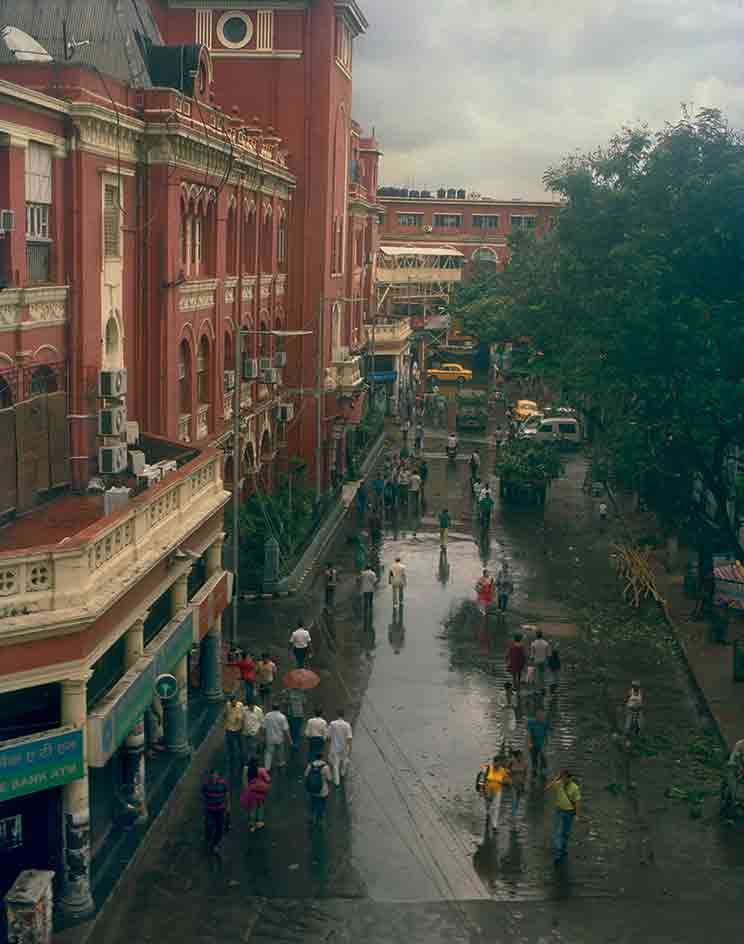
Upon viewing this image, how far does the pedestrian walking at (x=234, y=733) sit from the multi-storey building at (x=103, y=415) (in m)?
0.77

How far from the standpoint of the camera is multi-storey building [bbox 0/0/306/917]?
16.1 meters

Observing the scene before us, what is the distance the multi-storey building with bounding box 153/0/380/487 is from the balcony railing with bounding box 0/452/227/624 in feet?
74.5

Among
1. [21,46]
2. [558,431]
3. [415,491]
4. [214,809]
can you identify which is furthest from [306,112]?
[214,809]

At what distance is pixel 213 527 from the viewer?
24.3m

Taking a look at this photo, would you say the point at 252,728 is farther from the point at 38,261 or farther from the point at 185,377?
the point at 185,377

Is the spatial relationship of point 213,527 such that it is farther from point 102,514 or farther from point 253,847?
point 253,847

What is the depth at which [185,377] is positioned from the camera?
31531 millimetres

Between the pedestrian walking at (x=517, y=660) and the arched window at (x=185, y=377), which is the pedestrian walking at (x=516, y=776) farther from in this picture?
the arched window at (x=185, y=377)

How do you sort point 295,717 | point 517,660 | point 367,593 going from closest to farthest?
point 295,717 < point 517,660 < point 367,593

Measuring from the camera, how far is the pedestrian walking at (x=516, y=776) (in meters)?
20.7

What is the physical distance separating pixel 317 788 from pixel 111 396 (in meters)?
7.94

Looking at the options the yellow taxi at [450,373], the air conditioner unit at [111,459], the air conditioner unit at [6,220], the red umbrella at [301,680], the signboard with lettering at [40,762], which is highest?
the air conditioner unit at [6,220]

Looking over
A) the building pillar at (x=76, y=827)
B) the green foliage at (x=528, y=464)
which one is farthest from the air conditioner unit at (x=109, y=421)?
the green foliage at (x=528, y=464)

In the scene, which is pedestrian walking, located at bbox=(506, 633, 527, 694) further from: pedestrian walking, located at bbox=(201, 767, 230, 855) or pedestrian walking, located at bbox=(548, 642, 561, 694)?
pedestrian walking, located at bbox=(201, 767, 230, 855)
